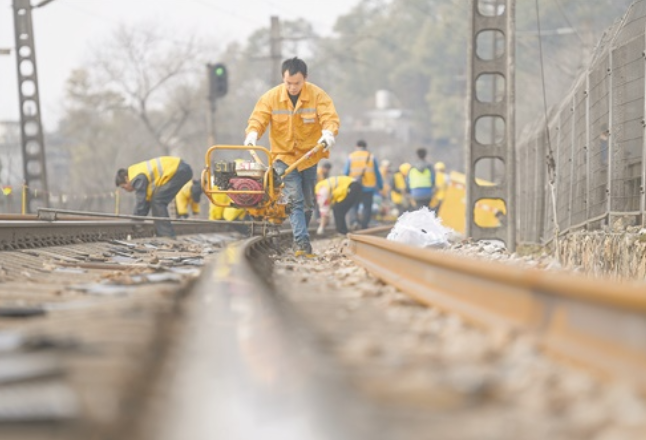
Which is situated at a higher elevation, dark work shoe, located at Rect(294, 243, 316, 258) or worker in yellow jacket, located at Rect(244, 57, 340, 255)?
worker in yellow jacket, located at Rect(244, 57, 340, 255)

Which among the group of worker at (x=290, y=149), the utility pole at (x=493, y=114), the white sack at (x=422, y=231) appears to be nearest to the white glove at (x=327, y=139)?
the group of worker at (x=290, y=149)

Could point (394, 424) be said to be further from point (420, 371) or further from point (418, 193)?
point (418, 193)

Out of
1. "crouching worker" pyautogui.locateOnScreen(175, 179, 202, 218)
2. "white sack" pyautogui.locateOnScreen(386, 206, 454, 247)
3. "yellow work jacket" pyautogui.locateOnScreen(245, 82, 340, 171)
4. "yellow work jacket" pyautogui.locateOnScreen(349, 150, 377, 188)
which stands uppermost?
"yellow work jacket" pyautogui.locateOnScreen(245, 82, 340, 171)

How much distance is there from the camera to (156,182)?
57.0 ft

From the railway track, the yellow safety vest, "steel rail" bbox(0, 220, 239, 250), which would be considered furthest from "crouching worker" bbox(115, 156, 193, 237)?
the railway track

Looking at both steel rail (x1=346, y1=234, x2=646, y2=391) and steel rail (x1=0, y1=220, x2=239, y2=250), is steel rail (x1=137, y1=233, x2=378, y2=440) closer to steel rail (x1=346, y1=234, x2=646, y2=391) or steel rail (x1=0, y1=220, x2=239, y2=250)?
steel rail (x1=346, y1=234, x2=646, y2=391)

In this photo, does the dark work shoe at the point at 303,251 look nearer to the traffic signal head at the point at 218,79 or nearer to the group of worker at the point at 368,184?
the group of worker at the point at 368,184

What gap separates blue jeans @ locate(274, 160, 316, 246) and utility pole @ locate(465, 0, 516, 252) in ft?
16.3

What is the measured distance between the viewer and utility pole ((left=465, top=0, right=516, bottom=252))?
1816 cm

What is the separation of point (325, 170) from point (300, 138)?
13.4m

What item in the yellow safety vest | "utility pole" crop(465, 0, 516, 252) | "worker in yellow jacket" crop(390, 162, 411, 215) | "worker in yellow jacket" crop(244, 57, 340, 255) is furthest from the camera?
"worker in yellow jacket" crop(390, 162, 411, 215)

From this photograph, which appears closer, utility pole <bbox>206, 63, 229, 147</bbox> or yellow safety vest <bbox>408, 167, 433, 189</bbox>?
yellow safety vest <bbox>408, 167, 433, 189</bbox>

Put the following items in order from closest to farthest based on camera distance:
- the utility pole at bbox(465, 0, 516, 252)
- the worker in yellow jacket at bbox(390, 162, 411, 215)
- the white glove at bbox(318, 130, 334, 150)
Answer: the white glove at bbox(318, 130, 334, 150)
the utility pole at bbox(465, 0, 516, 252)
the worker in yellow jacket at bbox(390, 162, 411, 215)

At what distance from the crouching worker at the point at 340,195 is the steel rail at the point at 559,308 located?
602 inches
